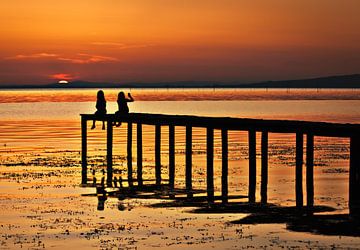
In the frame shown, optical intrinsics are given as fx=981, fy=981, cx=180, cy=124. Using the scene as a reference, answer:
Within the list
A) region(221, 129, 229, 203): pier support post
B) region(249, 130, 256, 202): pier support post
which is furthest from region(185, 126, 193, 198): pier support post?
region(249, 130, 256, 202): pier support post

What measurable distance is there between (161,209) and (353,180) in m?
5.80

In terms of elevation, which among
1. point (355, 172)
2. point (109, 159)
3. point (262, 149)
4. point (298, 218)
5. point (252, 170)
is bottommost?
point (298, 218)

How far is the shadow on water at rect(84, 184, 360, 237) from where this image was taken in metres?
24.3

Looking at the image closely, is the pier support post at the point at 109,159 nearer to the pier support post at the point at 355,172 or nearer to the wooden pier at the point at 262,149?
the wooden pier at the point at 262,149

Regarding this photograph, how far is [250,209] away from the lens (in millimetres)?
27781

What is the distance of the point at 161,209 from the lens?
27766 mm

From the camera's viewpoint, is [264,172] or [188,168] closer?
[264,172]

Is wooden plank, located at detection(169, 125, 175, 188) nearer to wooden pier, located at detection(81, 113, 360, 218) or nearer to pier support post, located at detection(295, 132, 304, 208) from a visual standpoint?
wooden pier, located at detection(81, 113, 360, 218)

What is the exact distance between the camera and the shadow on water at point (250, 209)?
79.6 ft

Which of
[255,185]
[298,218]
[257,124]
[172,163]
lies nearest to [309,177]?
[255,185]

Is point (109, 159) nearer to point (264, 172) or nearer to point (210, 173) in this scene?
point (210, 173)

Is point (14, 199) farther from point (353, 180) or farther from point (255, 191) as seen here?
point (353, 180)

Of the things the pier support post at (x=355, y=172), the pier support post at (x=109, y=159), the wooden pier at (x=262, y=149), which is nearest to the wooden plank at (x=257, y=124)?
the wooden pier at (x=262, y=149)

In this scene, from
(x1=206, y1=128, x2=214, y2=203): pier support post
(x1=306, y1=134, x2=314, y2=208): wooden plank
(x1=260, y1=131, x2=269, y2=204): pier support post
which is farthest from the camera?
(x1=206, y1=128, x2=214, y2=203): pier support post
